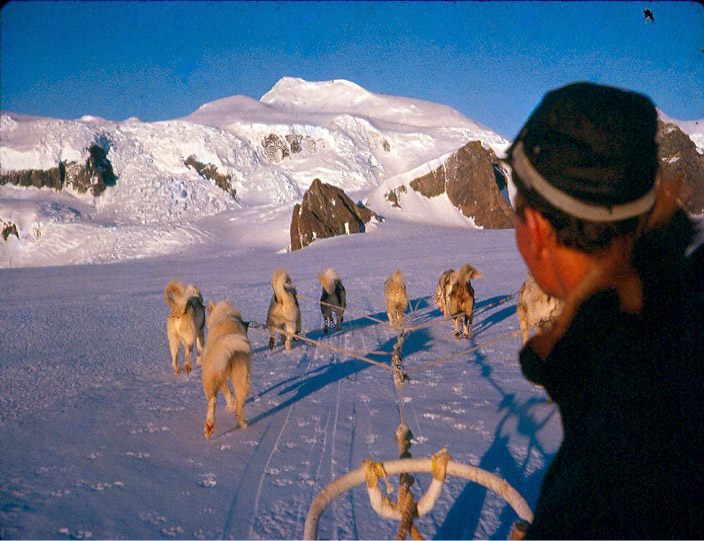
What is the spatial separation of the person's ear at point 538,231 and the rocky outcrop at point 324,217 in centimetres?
2858

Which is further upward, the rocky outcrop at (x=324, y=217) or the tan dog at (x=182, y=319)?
the rocky outcrop at (x=324, y=217)

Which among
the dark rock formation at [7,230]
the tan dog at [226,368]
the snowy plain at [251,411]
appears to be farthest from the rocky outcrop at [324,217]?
the tan dog at [226,368]

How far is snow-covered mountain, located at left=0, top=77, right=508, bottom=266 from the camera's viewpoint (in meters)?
Result: 35.0

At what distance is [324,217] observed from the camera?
31000 mm

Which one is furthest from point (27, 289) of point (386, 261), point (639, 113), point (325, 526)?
point (639, 113)

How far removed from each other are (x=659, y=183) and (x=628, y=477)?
0.44m

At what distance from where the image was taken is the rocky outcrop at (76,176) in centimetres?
4697

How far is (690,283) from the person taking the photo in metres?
0.67

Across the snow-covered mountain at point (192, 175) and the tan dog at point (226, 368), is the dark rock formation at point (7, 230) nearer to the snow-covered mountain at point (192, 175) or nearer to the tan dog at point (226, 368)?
the snow-covered mountain at point (192, 175)

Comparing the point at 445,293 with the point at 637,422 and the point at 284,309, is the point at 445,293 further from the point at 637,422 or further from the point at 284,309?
the point at 637,422

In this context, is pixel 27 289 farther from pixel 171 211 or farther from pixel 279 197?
pixel 279 197

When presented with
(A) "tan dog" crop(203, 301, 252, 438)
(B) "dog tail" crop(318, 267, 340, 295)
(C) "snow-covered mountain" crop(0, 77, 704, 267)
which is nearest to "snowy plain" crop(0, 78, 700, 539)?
(A) "tan dog" crop(203, 301, 252, 438)

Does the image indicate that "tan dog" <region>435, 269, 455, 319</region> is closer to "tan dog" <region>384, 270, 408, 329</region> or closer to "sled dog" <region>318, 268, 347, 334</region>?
"tan dog" <region>384, 270, 408, 329</region>

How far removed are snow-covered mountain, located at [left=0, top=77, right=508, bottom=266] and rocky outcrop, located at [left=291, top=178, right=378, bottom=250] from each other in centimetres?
788
